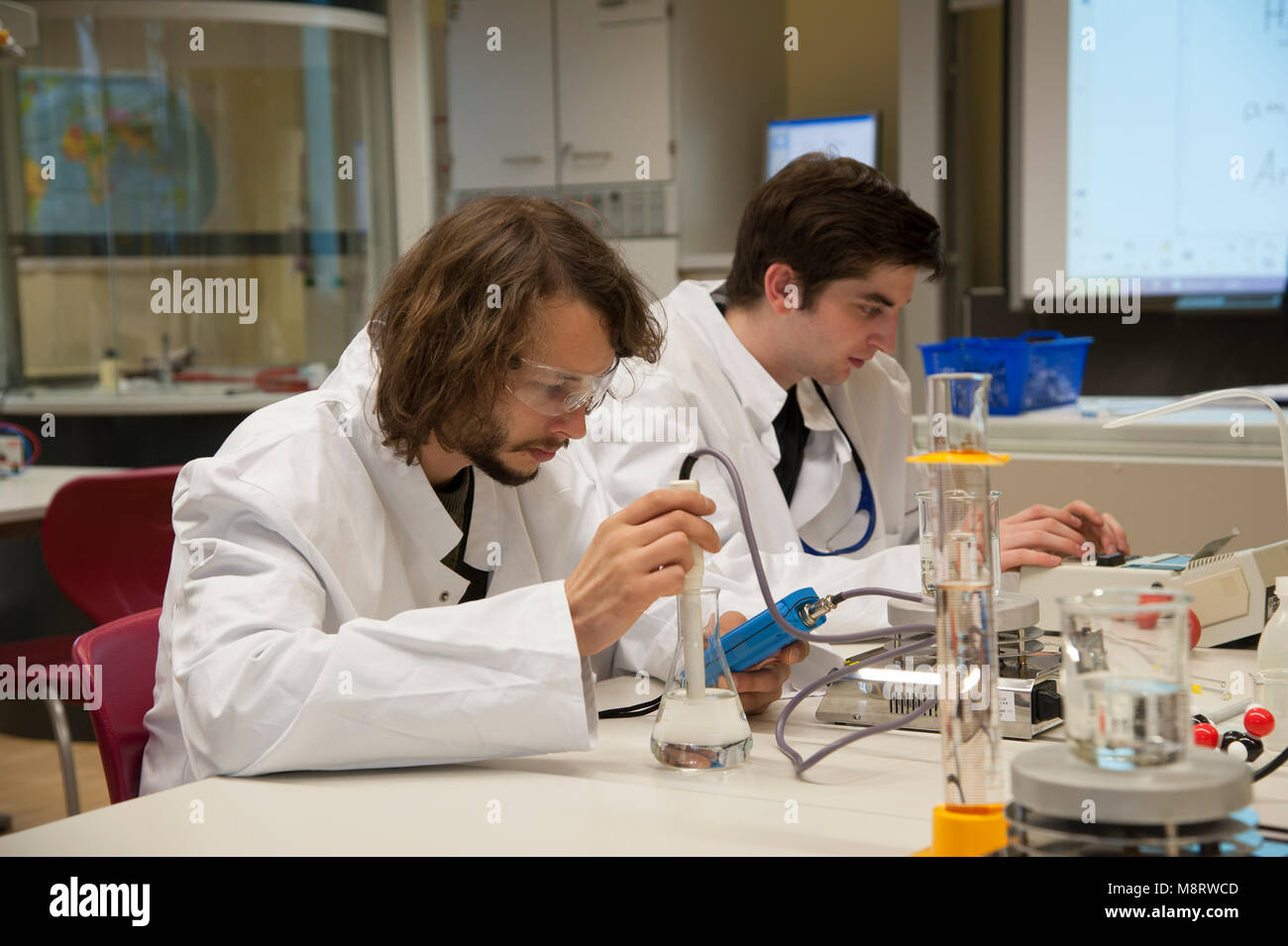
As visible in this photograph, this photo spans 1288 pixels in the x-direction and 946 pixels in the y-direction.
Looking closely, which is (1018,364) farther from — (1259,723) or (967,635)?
(967,635)

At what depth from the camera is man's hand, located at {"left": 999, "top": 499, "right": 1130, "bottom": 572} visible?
164 cm

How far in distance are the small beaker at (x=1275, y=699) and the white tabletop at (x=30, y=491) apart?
225cm

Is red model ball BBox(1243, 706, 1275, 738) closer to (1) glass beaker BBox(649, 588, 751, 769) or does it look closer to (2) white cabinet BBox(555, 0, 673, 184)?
(1) glass beaker BBox(649, 588, 751, 769)

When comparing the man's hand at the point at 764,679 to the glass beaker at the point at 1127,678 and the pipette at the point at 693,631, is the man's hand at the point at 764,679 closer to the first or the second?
the pipette at the point at 693,631

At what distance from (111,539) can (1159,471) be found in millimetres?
2199

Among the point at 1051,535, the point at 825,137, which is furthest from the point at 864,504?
the point at 825,137

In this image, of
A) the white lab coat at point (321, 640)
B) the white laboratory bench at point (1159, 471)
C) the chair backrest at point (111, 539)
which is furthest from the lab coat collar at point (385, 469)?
the white laboratory bench at point (1159, 471)

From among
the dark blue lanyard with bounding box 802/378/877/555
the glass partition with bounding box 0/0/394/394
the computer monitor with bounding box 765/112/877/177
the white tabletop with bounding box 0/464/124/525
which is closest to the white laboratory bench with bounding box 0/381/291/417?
the glass partition with bounding box 0/0/394/394

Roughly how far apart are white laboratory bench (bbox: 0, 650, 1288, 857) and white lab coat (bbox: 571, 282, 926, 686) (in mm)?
357

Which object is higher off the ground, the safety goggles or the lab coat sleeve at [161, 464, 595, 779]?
the safety goggles

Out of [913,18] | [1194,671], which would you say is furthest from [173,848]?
[913,18]

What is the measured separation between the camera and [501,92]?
15.2ft
